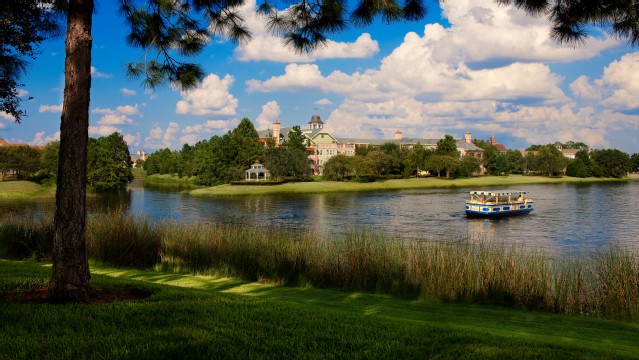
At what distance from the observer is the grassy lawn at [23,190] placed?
5355 centimetres

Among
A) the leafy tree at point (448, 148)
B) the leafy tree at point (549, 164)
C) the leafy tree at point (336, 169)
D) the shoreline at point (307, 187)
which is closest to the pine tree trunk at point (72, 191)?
the shoreline at point (307, 187)

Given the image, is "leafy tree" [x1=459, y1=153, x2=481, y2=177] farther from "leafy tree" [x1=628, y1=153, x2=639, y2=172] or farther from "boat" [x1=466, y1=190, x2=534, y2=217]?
"boat" [x1=466, y1=190, x2=534, y2=217]

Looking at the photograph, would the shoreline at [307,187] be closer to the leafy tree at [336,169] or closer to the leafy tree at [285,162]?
the leafy tree at [285,162]

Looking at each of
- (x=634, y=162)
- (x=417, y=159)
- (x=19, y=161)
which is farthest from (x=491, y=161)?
(x=19, y=161)

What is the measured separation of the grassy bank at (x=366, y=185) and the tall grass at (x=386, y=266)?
4474cm

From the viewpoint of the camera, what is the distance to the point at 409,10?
7.44 m

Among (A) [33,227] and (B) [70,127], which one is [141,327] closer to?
(B) [70,127]

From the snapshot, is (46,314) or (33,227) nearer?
(46,314)

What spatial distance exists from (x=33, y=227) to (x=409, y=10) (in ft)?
47.2

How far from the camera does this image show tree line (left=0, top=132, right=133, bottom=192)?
66125 millimetres

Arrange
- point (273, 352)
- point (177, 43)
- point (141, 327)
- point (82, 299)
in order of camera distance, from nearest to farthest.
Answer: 1. point (273, 352)
2. point (141, 327)
3. point (82, 299)
4. point (177, 43)

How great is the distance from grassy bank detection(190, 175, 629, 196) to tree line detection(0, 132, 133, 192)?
13934 mm

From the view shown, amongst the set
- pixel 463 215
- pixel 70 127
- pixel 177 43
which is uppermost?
pixel 177 43

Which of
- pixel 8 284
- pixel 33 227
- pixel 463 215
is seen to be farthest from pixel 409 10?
pixel 463 215
